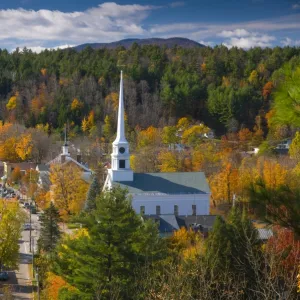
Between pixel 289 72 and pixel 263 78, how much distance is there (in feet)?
257

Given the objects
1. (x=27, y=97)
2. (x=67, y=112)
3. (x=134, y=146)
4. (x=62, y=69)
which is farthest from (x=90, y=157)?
(x=62, y=69)

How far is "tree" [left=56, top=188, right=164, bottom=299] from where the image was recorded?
1543cm

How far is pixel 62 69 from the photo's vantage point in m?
87.5

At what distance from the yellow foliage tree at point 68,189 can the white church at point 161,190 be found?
4.09 meters

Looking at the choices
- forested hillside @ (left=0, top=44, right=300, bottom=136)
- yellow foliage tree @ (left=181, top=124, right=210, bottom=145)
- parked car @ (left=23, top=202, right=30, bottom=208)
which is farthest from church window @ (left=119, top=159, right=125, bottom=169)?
forested hillside @ (left=0, top=44, right=300, bottom=136)

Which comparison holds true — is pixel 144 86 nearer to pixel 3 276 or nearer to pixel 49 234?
pixel 49 234

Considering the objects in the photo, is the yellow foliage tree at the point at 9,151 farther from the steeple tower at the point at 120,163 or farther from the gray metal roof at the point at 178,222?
the gray metal roof at the point at 178,222

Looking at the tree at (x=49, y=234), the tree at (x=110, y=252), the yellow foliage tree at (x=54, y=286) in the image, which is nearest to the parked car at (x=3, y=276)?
the tree at (x=49, y=234)

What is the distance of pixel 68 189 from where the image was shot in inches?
1494

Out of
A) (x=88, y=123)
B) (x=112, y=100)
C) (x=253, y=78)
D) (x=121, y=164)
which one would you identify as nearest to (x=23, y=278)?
(x=121, y=164)

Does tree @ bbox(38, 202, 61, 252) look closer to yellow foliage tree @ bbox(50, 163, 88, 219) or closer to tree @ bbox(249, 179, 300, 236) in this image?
yellow foliage tree @ bbox(50, 163, 88, 219)

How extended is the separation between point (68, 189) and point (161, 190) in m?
7.09

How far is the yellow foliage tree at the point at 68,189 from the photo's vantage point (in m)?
36.9

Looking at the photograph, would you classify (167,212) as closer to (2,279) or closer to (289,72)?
(2,279)
